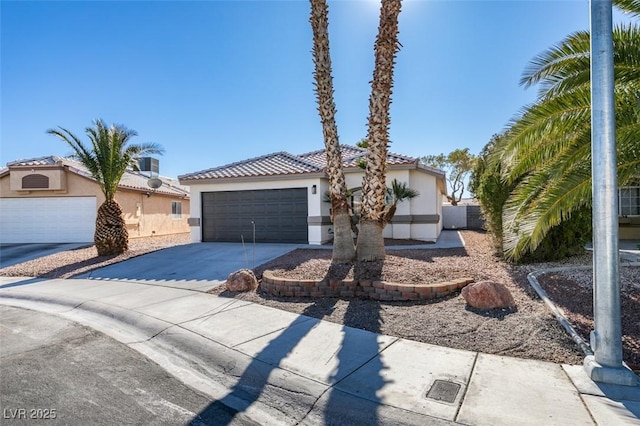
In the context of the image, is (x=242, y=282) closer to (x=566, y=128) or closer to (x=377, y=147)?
(x=377, y=147)

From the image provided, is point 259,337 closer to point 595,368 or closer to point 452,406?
point 452,406

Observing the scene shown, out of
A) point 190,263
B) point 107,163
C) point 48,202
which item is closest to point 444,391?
point 190,263

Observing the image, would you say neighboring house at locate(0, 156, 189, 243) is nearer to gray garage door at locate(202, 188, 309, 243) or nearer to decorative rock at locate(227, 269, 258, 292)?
gray garage door at locate(202, 188, 309, 243)

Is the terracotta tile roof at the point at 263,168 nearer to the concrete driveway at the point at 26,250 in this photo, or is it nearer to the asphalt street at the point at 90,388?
the concrete driveway at the point at 26,250

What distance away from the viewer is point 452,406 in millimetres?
3303

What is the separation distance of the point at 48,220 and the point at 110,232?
8.08 metres

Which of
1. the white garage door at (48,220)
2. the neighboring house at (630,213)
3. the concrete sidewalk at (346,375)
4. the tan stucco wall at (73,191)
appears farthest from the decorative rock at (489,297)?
the white garage door at (48,220)

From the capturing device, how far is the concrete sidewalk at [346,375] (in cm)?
322

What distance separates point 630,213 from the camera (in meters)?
14.0

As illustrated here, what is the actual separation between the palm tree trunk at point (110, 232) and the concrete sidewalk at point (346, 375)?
8.32 metres

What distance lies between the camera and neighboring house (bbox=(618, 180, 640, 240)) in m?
13.8

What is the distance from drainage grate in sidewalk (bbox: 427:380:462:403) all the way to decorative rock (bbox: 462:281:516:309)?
2384 mm

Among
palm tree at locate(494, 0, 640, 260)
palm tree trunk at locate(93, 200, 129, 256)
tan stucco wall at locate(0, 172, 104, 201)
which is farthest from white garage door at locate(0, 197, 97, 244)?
palm tree at locate(494, 0, 640, 260)

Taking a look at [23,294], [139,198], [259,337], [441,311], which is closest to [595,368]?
[441,311]
